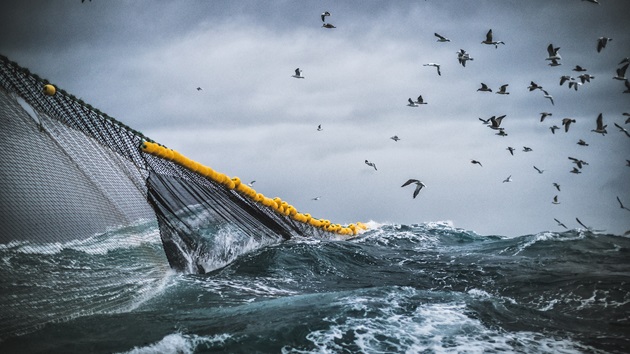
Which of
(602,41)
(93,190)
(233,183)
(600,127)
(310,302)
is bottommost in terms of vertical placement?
(310,302)

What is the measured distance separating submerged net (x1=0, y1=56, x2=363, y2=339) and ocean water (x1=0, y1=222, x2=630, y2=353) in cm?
37

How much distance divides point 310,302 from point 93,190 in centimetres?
544

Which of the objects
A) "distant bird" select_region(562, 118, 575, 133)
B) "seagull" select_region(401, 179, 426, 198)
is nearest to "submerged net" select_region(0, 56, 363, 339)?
"seagull" select_region(401, 179, 426, 198)

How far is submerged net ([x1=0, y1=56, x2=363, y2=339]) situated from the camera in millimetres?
7727

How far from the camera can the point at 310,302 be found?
7840 millimetres

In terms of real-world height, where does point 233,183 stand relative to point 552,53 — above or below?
below

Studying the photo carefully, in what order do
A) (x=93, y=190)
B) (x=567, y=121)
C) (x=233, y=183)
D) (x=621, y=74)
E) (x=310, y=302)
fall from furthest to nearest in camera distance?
(x=567, y=121), (x=621, y=74), (x=233, y=183), (x=93, y=190), (x=310, y=302)

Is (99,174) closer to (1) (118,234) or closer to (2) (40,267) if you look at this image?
(1) (118,234)

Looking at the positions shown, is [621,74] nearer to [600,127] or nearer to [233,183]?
[600,127]

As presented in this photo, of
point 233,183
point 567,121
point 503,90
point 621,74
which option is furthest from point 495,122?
point 233,183

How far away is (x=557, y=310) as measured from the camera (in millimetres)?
7848

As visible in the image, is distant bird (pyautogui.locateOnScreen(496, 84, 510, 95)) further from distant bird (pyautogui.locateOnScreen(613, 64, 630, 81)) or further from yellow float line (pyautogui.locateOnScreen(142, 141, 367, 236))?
yellow float line (pyautogui.locateOnScreen(142, 141, 367, 236))

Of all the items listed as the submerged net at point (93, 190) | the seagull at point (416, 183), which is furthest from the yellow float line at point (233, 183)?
the seagull at point (416, 183)

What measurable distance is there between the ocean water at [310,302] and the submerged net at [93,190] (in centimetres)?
37
